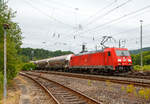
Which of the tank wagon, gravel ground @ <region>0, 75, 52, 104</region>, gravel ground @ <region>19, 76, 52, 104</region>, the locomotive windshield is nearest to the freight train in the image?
the locomotive windshield

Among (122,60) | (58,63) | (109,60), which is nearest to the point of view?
(122,60)

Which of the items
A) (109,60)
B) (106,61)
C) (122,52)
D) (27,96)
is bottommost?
(27,96)

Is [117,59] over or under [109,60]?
over

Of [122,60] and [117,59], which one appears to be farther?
[122,60]

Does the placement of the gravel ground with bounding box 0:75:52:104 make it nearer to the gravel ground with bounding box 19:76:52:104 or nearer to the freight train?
the gravel ground with bounding box 19:76:52:104

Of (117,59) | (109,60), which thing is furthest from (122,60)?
(109,60)

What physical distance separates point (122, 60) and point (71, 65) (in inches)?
597

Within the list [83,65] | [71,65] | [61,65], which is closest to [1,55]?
[83,65]

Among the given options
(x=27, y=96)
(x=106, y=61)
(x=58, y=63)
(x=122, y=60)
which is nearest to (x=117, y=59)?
(x=122, y=60)

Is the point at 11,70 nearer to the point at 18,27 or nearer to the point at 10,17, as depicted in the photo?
the point at 10,17

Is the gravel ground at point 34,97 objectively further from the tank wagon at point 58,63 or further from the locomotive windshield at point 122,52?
the tank wagon at point 58,63

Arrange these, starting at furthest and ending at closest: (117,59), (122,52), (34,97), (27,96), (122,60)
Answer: (122,52) → (122,60) → (117,59) → (27,96) → (34,97)

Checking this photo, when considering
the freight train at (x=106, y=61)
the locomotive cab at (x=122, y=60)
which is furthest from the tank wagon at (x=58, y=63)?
the locomotive cab at (x=122, y=60)

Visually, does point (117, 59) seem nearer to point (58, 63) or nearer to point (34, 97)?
point (34, 97)
